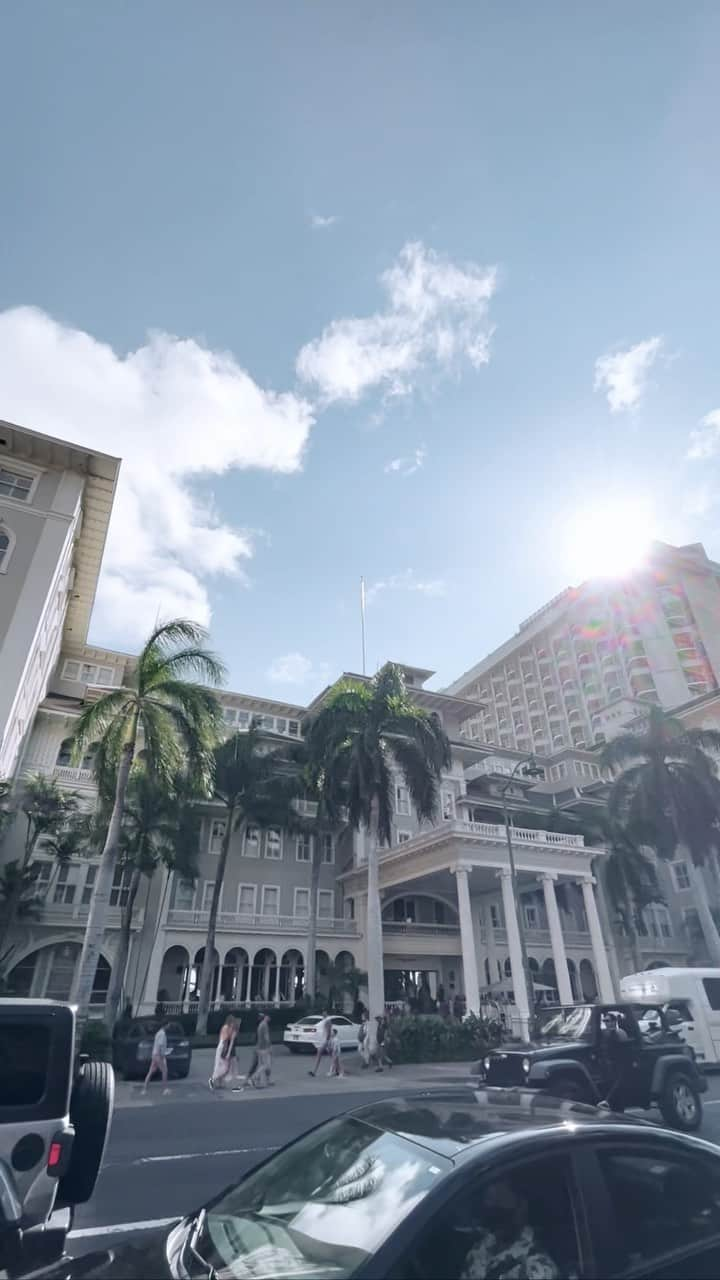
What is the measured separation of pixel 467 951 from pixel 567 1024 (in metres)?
17.3

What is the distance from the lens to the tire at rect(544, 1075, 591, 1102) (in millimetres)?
9086

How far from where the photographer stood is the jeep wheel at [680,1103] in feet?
31.3

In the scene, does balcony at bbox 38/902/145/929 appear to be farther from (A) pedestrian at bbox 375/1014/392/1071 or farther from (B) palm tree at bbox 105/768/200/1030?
(A) pedestrian at bbox 375/1014/392/1071

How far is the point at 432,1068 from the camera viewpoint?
20438 millimetres

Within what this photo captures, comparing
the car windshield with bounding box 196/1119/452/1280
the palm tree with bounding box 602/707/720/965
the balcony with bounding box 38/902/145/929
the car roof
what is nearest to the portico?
the palm tree with bounding box 602/707/720/965

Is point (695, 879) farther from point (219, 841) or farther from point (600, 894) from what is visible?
point (219, 841)

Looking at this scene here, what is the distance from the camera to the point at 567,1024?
34.8 ft

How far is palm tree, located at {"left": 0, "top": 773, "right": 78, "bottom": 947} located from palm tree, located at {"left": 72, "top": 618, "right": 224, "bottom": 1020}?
9.13 meters

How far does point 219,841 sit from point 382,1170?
34.3m

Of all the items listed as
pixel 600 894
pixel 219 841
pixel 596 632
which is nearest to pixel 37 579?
pixel 219 841

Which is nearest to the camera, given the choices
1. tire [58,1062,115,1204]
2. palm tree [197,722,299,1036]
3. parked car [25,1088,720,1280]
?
parked car [25,1088,720,1280]

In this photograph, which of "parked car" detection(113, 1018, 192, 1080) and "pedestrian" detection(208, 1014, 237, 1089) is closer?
"pedestrian" detection(208, 1014, 237, 1089)

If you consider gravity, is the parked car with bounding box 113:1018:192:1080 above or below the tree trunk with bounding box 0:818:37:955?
below

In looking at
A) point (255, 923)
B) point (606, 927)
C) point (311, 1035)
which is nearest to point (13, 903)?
point (255, 923)
